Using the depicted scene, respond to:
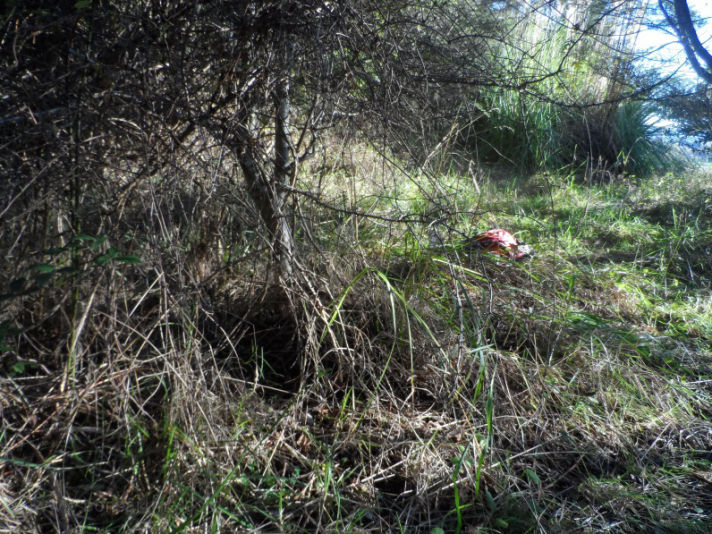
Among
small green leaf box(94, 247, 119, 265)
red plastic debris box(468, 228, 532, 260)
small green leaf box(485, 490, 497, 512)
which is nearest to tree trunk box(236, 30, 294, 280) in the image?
small green leaf box(94, 247, 119, 265)

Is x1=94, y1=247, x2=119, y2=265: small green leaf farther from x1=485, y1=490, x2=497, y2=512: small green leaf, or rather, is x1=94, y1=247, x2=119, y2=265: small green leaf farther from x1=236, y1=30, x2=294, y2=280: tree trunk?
x1=485, y1=490, x2=497, y2=512: small green leaf

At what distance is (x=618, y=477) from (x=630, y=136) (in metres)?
5.16

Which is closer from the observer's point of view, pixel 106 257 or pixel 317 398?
pixel 106 257

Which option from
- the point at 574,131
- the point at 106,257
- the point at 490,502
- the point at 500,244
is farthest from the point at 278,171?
the point at 574,131

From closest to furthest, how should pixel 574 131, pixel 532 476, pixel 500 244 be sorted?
pixel 532 476 < pixel 500 244 < pixel 574 131

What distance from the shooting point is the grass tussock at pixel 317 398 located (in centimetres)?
150

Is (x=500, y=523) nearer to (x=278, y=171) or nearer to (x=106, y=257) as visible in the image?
(x=106, y=257)

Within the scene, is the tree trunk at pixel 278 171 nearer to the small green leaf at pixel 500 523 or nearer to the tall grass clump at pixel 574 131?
the small green leaf at pixel 500 523

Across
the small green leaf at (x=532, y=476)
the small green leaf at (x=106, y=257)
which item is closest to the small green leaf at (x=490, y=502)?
the small green leaf at (x=532, y=476)

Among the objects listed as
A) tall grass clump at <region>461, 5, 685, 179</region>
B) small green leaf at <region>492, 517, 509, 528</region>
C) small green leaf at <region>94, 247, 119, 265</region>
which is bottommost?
small green leaf at <region>492, 517, 509, 528</region>

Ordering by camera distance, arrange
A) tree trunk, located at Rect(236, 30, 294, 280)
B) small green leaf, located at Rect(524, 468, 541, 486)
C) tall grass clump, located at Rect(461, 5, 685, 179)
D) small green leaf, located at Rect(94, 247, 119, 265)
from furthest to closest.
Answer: tall grass clump, located at Rect(461, 5, 685, 179)
tree trunk, located at Rect(236, 30, 294, 280)
small green leaf, located at Rect(524, 468, 541, 486)
small green leaf, located at Rect(94, 247, 119, 265)

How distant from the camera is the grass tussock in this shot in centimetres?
150

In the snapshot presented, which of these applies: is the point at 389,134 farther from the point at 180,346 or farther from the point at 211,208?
the point at 180,346

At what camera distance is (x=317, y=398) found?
1.91m
